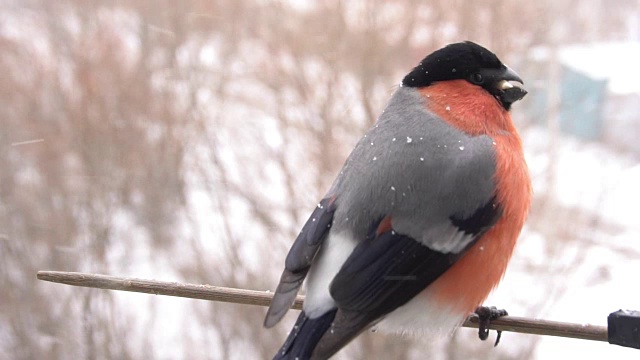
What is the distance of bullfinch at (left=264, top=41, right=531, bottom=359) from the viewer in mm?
1360

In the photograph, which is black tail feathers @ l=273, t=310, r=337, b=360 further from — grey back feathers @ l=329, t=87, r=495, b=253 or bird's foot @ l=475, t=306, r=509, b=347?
bird's foot @ l=475, t=306, r=509, b=347

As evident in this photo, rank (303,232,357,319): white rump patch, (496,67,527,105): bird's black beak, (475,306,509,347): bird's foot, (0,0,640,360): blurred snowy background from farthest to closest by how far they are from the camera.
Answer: (0,0,640,360): blurred snowy background → (496,67,527,105): bird's black beak → (475,306,509,347): bird's foot → (303,232,357,319): white rump patch

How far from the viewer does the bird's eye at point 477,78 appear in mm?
1686

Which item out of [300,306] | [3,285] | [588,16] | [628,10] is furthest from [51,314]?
[628,10]

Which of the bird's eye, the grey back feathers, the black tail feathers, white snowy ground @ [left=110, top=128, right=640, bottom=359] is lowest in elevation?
white snowy ground @ [left=110, top=128, right=640, bottom=359]

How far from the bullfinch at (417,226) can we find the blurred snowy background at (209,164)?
213cm

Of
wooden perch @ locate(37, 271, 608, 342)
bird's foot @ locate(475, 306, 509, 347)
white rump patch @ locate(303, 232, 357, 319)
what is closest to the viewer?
wooden perch @ locate(37, 271, 608, 342)

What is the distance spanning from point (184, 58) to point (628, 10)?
9.91 ft

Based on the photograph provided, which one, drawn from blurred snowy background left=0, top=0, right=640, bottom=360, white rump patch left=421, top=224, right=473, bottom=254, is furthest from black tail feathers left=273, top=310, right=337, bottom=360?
blurred snowy background left=0, top=0, right=640, bottom=360

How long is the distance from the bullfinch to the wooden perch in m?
0.07

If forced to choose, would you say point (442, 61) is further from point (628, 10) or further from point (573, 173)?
point (628, 10)

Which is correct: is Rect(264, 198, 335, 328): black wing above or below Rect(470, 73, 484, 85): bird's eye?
below

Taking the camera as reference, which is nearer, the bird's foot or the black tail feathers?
the black tail feathers

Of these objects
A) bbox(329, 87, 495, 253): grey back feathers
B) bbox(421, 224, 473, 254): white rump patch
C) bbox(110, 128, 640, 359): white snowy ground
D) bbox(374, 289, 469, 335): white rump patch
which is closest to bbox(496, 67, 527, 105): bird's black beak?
bbox(329, 87, 495, 253): grey back feathers
